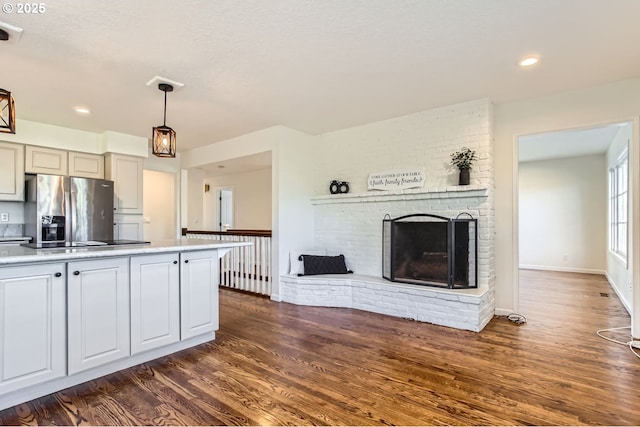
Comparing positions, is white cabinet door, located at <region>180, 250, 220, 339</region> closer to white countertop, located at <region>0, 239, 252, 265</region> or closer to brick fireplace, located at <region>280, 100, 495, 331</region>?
white countertop, located at <region>0, 239, 252, 265</region>

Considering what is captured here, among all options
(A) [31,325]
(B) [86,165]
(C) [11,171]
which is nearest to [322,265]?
(A) [31,325]

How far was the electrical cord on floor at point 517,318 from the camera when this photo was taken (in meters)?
3.67

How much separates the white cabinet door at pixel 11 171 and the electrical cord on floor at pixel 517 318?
6079 millimetres

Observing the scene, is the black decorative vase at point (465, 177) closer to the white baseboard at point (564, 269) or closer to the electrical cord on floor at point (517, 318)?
the electrical cord on floor at point (517, 318)

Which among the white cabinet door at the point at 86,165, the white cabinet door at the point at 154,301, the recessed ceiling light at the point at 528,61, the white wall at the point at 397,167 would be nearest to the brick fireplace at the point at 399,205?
the white wall at the point at 397,167

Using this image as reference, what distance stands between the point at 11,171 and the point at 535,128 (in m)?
6.23

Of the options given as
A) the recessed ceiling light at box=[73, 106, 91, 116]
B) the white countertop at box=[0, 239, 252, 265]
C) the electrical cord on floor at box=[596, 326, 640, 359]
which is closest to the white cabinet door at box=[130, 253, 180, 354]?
the white countertop at box=[0, 239, 252, 265]

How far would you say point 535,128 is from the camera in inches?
146

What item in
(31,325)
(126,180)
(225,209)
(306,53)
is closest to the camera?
(31,325)

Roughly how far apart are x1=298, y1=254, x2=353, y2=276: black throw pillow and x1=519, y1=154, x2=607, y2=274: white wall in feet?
16.9

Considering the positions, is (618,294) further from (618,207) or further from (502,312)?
(502,312)

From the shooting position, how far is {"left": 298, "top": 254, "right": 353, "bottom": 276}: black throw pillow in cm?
462

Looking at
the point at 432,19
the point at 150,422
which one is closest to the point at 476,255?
the point at 432,19

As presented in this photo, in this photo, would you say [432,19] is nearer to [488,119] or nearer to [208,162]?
[488,119]
